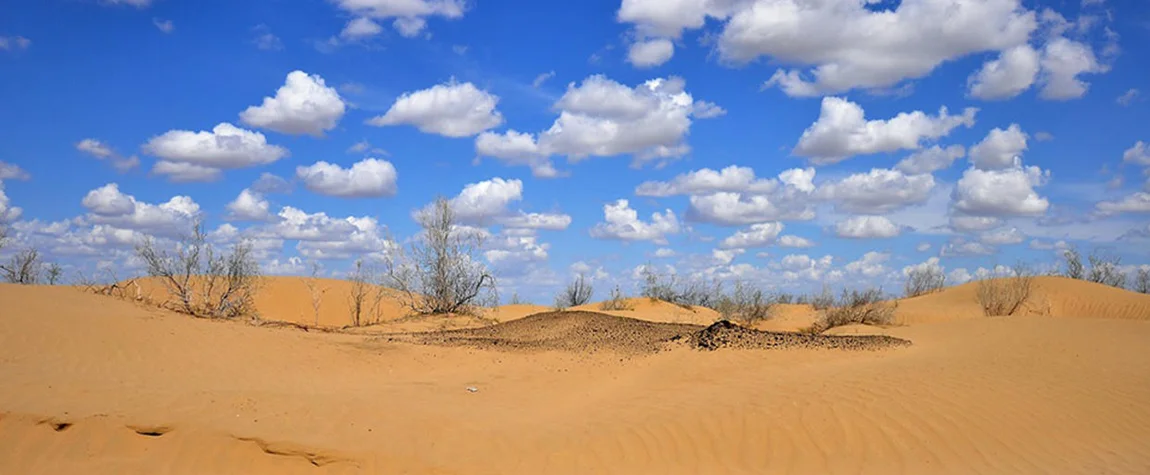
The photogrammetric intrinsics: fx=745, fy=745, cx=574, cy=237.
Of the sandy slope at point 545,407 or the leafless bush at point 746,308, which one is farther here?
the leafless bush at point 746,308

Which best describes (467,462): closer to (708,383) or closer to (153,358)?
(708,383)

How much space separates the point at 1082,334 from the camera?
49.1 ft

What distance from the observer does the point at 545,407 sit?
11.2 meters

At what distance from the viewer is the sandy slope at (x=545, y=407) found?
8.56m

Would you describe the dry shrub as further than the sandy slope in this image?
Yes

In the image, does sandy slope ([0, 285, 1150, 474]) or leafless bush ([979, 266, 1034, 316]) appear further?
leafless bush ([979, 266, 1034, 316])

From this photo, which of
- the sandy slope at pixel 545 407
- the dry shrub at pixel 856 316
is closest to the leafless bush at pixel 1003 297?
the dry shrub at pixel 856 316

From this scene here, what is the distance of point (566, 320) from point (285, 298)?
83.3 ft

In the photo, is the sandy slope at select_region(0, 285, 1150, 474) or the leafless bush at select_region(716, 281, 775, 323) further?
the leafless bush at select_region(716, 281, 775, 323)

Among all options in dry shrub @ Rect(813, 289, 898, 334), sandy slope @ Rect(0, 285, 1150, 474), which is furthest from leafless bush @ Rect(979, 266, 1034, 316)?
sandy slope @ Rect(0, 285, 1150, 474)

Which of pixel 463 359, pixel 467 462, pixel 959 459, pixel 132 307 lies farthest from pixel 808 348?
pixel 132 307

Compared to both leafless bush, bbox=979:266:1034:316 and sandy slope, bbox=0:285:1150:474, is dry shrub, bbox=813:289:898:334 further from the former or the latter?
sandy slope, bbox=0:285:1150:474

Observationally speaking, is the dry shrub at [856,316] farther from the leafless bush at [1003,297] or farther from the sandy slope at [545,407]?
the sandy slope at [545,407]

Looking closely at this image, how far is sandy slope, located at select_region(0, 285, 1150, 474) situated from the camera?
8562 millimetres
